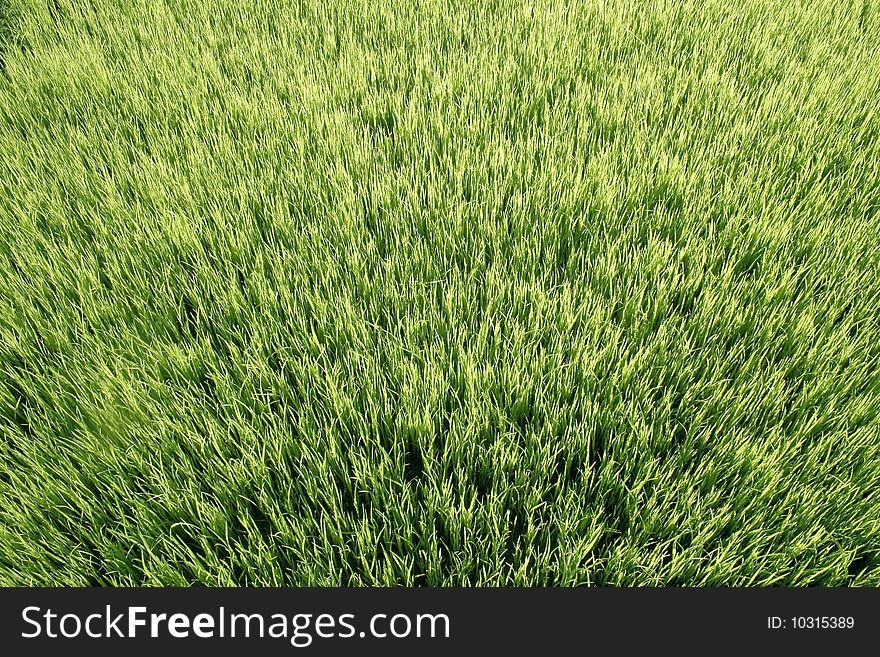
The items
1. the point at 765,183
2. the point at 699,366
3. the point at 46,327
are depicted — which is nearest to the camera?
the point at 699,366

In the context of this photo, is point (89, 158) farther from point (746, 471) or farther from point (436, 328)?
point (746, 471)

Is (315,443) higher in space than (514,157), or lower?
lower

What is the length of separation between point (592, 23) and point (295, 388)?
6.81ft

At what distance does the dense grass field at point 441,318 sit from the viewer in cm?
102

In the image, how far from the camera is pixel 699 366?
1.25 m

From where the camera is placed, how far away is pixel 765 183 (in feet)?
5.51

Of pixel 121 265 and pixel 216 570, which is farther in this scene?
pixel 121 265

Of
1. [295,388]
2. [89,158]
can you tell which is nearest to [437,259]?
[295,388]

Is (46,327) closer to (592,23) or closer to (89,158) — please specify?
(89,158)

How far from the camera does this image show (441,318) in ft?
4.25

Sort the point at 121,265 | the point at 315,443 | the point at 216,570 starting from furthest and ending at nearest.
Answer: the point at 121,265
the point at 315,443
the point at 216,570

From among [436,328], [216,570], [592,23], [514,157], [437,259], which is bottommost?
[216,570]

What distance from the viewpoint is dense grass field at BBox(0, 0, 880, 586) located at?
1021 mm

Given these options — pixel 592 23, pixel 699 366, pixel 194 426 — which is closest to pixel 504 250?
pixel 699 366
